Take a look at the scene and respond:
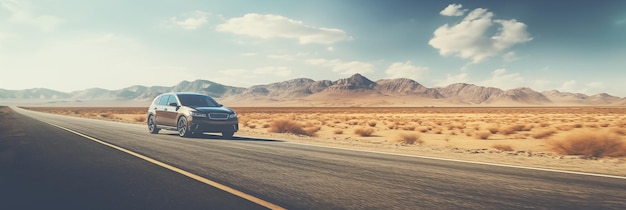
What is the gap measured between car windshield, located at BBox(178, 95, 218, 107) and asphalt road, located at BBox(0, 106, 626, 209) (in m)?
7.13

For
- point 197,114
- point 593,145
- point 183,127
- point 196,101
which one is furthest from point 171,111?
point 593,145

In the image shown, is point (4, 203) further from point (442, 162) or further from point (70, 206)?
point (442, 162)

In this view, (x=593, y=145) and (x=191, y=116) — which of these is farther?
(x=191, y=116)

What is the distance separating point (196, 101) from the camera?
16719 millimetres

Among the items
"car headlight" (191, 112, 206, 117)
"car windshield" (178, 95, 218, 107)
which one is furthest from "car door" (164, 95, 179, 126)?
"car headlight" (191, 112, 206, 117)

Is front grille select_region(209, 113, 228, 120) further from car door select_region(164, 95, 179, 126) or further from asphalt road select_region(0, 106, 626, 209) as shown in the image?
asphalt road select_region(0, 106, 626, 209)

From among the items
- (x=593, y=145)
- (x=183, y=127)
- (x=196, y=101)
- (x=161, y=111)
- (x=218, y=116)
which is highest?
(x=196, y=101)

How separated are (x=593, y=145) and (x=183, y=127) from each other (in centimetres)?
1357

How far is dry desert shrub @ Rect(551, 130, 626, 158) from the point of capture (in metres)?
12.4

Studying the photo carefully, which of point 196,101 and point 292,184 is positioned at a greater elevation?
point 196,101

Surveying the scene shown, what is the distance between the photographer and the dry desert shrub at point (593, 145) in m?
12.4

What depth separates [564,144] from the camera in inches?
523

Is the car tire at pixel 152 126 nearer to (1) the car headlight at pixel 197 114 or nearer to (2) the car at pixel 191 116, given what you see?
(2) the car at pixel 191 116

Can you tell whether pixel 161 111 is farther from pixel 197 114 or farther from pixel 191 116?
pixel 197 114
